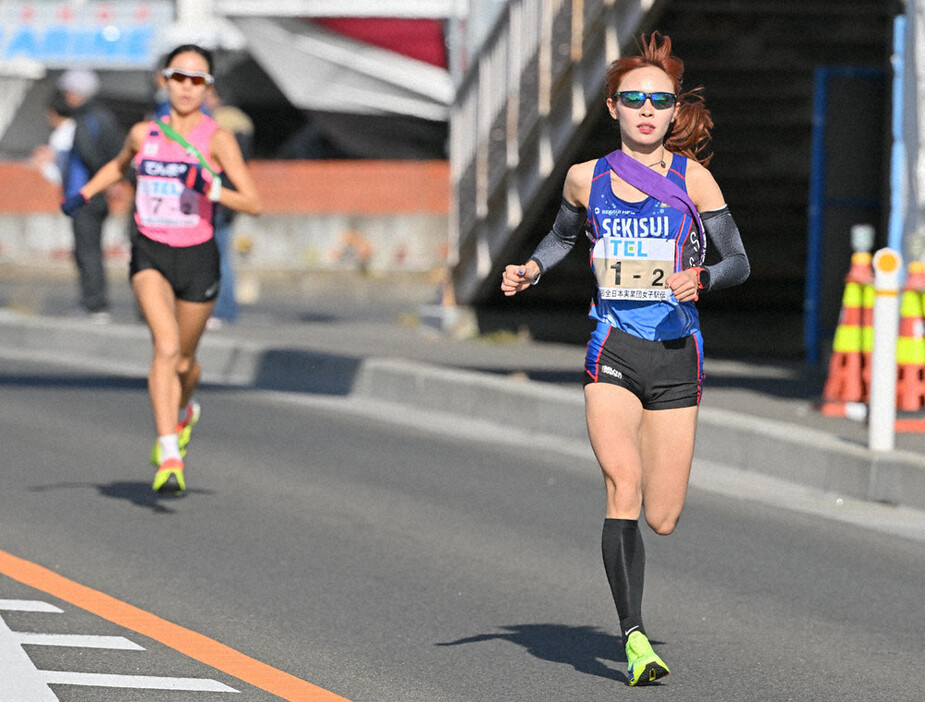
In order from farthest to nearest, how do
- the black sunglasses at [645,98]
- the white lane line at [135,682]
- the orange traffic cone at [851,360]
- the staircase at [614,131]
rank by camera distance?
the staircase at [614,131]
the orange traffic cone at [851,360]
the black sunglasses at [645,98]
the white lane line at [135,682]

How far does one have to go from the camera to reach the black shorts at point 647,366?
19.6ft

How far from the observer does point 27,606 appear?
22.4 feet

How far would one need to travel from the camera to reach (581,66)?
15406 millimetres

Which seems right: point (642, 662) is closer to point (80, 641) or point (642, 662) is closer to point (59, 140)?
point (80, 641)

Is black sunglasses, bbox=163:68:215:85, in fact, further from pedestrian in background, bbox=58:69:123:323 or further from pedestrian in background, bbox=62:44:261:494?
pedestrian in background, bbox=58:69:123:323

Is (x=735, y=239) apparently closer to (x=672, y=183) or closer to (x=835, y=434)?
(x=672, y=183)

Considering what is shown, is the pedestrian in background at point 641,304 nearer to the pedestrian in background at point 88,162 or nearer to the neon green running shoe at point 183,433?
the neon green running shoe at point 183,433

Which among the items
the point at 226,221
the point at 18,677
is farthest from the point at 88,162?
the point at 18,677

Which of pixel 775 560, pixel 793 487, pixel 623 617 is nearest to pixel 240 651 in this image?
pixel 623 617

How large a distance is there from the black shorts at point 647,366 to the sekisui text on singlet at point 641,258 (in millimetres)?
34

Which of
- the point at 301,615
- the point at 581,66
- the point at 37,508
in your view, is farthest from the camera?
the point at 581,66

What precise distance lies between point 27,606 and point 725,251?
8.70ft

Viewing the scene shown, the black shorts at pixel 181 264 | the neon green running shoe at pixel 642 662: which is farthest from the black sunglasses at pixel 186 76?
the neon green running shoe at pixel 642 662

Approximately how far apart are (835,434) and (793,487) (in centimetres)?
76
